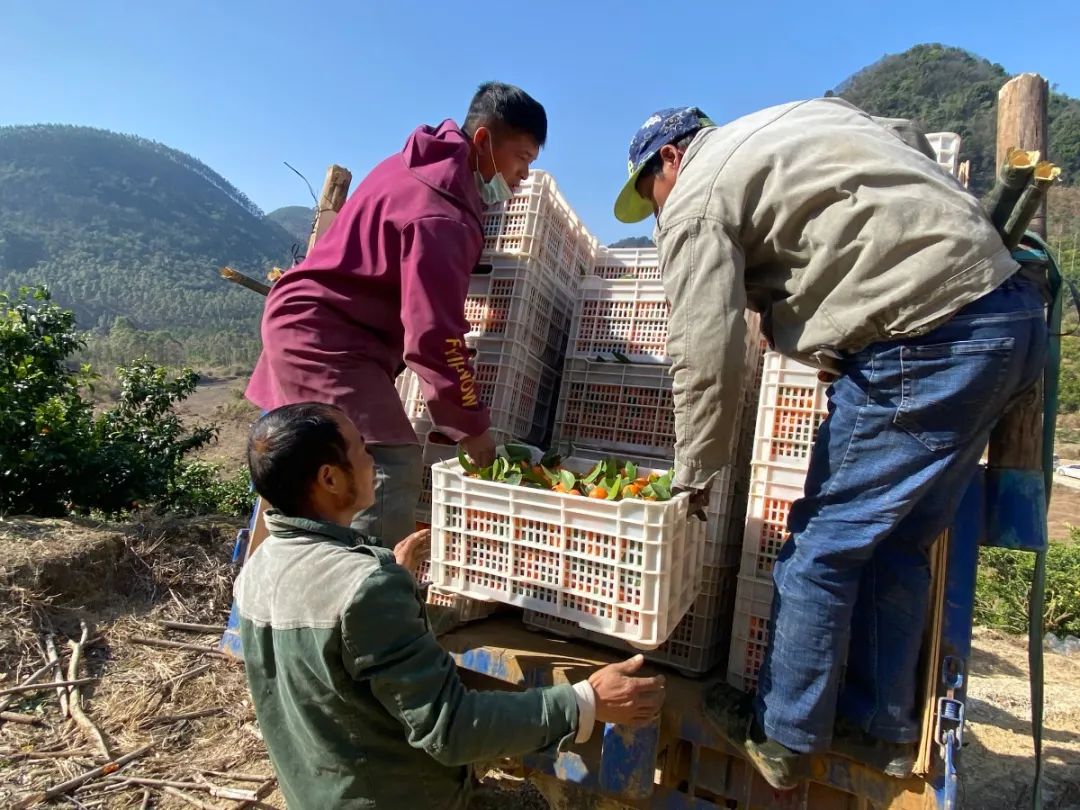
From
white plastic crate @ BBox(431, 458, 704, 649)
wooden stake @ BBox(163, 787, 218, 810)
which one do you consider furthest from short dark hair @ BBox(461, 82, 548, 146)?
wooden stake @ BBox(163, 787, 218, 810)

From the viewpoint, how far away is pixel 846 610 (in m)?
1.93

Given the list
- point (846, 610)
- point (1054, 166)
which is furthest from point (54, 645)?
point (1054, 166)

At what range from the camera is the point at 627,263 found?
12.0ft

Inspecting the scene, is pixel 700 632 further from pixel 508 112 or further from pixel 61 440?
pixel 61 440

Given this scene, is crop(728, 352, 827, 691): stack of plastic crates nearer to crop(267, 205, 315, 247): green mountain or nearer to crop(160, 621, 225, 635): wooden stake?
crop(160, 621, 225, 635): wooden stake

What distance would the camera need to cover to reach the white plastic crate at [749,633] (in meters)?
2.30

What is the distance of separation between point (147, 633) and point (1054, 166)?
5.30 m

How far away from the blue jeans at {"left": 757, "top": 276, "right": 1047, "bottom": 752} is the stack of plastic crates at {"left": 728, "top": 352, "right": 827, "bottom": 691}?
0.26 metres

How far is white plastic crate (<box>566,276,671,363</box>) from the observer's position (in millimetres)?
3225

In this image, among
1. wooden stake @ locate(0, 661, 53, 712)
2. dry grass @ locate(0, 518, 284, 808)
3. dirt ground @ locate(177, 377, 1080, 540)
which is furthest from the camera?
dirt ground @ locate(177, 377, 1080, 540)

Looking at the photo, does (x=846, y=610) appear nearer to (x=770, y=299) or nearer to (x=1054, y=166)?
(x=770, y=299)

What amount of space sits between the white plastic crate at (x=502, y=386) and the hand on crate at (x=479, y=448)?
518 mm

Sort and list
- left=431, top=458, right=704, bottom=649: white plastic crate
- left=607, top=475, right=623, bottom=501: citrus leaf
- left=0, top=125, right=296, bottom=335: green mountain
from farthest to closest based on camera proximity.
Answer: left=0, top=125, right=296, bottom=335: green mountain
left=607, top=475, right=623, bottom=501: citrus leaf
left=431, top=458, right=704, bottom=649: white plastic crate

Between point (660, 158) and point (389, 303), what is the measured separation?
117 cm
